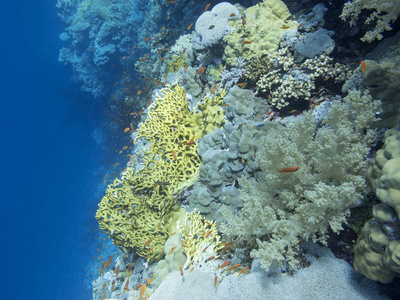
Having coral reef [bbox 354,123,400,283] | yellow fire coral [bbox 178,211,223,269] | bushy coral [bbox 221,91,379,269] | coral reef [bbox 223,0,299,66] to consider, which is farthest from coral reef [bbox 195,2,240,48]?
coral reef [bbox 354,123,400,283]

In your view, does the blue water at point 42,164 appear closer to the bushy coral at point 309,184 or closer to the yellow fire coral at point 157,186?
the yellow fire coral at point 157,186

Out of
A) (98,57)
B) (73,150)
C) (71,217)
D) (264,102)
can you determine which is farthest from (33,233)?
(264,102)

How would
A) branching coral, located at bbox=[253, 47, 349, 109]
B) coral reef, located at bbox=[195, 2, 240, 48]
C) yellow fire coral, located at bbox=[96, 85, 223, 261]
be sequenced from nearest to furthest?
1. branching coral, located at bbox=[253, 47, 349, 109]
2. yellow fire coral, located at bbox=[96, 85, 223, 261]
3. coral reef, located at bbox=[195, 2, 240, 48]

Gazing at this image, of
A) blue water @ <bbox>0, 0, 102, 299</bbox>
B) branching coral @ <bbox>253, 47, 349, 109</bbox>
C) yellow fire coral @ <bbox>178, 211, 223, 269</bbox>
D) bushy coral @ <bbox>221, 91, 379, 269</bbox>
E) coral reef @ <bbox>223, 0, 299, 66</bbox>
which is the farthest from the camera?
blue water @ <bbox>0, 0, 102, 299</bbox>

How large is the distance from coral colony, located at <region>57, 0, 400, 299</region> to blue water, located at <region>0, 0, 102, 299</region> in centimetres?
2097

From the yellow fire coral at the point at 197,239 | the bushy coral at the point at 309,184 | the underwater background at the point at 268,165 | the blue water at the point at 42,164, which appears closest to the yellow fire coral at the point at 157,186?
the underwater background at the point at 268,165

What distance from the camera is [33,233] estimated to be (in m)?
37.0

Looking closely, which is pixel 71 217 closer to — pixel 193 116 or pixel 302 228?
pixel 193 116

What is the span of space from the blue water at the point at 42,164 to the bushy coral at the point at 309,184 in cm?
2344

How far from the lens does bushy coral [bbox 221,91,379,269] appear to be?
2.09 meters

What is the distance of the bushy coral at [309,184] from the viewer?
6.86 feet

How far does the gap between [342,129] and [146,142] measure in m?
5.79

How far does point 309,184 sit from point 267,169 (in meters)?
0.53

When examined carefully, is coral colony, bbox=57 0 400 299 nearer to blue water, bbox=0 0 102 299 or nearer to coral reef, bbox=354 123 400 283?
coral reef, bbox=354 123 400 283
